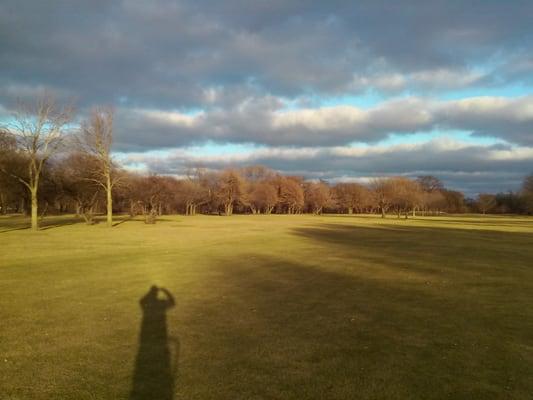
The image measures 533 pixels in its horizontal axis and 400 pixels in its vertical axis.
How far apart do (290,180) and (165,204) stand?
46.4m

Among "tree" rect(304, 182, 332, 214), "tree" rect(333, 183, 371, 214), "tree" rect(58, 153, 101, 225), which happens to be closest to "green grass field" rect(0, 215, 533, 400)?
"tree" rect(58, 153, 101, 225)

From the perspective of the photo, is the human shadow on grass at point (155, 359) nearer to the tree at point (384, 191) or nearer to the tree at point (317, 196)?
the tree at point (384, 191)

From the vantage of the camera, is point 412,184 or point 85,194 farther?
point 412,184

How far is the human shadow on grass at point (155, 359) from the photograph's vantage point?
6145mm

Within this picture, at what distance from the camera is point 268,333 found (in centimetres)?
898

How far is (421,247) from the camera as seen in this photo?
1121 inches

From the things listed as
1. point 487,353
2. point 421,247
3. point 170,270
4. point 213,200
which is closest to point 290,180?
point 213,200

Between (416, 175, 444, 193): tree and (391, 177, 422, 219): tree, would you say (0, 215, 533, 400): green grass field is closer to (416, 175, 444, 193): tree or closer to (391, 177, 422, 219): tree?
(391, 177, 422, 219): tree

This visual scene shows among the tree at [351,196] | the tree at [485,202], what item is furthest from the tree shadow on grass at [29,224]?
the tree at [485,202]

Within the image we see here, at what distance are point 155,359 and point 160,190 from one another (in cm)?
10095

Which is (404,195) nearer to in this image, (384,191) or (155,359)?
(384,191)

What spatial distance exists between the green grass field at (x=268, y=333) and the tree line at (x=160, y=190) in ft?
113

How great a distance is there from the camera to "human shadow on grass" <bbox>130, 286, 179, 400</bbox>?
6145mm

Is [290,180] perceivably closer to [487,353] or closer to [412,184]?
[412,184]
